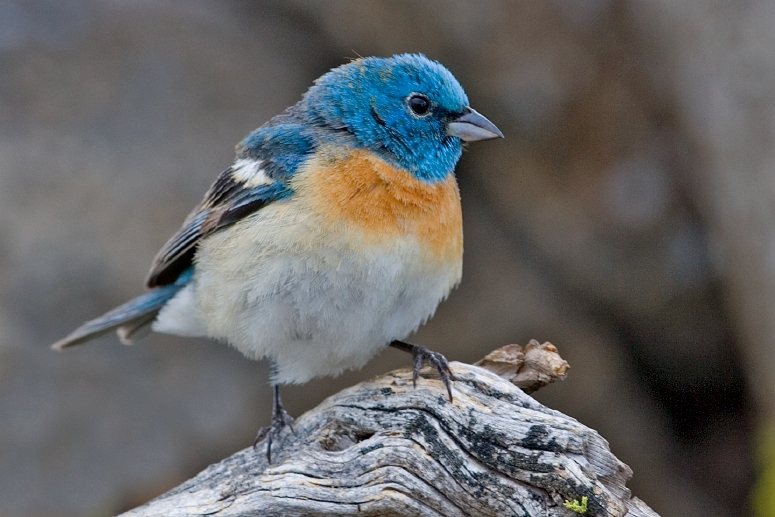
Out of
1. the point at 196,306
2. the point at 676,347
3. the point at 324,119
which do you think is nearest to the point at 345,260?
the point at 324,119

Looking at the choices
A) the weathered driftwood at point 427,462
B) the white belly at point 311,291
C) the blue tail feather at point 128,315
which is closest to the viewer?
the weathered driftwood at point 427,462

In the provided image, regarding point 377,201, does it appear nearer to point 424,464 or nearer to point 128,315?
point 424,464

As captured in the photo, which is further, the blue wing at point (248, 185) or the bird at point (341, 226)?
the blue wing at point (248, 185)

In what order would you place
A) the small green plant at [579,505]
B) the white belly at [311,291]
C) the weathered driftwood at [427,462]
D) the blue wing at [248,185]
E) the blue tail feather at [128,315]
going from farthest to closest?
the blue tail feather at [128,315], the blue wing at [248,185], the white belly at [311,291], the weathered driftwood at [427,462], the small green plant at [579,505]

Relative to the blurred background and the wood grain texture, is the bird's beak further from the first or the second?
the blurred background

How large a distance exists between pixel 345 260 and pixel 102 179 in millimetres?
4002

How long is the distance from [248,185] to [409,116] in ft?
2.86

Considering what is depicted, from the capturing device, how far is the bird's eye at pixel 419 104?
4.08 m

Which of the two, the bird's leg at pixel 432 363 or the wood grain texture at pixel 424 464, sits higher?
the bird's leg at pixel 432 363

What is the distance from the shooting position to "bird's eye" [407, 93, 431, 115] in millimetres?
4082

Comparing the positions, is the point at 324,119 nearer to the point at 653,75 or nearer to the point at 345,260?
the point at 345,260

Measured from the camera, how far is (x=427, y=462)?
11.3 feet

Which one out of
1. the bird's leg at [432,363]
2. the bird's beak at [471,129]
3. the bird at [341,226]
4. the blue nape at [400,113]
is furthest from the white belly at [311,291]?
the bird's beak at [471,129]

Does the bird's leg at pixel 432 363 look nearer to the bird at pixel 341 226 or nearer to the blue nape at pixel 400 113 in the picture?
the bird at pixel 341 226
